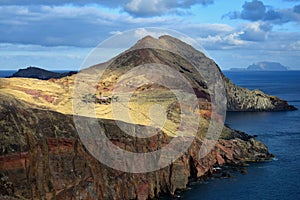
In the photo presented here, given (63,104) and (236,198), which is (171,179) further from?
(63,104)

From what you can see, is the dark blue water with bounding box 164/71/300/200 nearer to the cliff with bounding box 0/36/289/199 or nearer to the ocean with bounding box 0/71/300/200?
the ocean with bounding box 0/71/300/200

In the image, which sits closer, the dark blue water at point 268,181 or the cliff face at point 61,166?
the cliff face at point 61,166

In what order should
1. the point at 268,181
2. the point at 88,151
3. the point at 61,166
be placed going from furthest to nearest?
the point at 268,181, the point at 88,151, the point at 61,166

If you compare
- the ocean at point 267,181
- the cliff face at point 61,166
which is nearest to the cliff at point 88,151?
the cliff face at point 61,166

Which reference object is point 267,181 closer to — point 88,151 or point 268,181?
point 268,181

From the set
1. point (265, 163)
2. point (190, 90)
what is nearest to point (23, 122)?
point (265, 163)

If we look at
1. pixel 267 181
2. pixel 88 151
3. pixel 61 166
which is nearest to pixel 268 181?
pixel 267 181

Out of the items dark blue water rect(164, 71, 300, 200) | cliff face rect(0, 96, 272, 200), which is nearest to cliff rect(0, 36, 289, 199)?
cliff face rect(0, 96, 272, 200)

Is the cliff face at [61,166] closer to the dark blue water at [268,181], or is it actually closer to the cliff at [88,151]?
the cliff at [88,151]

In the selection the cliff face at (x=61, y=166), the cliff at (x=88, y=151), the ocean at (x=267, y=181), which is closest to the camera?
the cliff face at (x=61, y=166)
